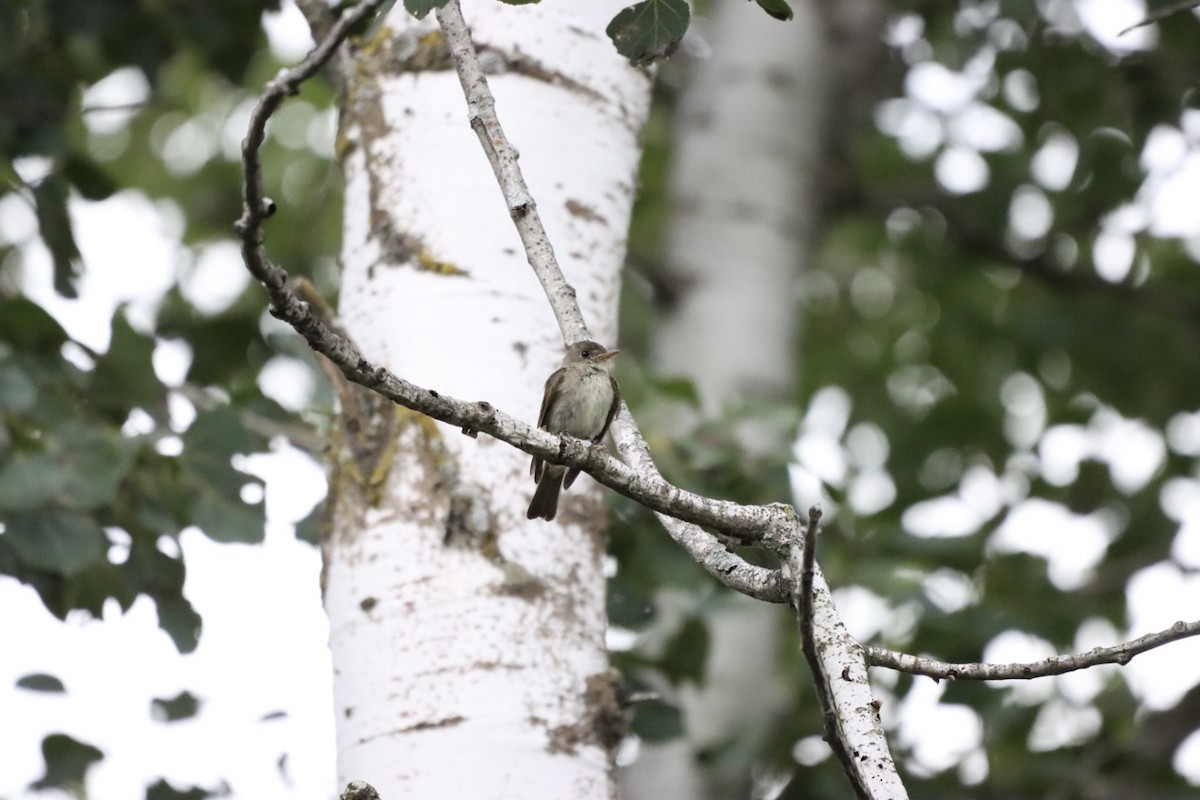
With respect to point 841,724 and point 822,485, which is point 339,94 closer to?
point 822,485

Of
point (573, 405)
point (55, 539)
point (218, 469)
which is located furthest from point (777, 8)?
point (55, 539)

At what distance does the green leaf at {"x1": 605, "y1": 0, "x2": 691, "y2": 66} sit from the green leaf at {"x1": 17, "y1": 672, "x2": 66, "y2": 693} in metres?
2.39

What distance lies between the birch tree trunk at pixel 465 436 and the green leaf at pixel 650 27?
0.76 m

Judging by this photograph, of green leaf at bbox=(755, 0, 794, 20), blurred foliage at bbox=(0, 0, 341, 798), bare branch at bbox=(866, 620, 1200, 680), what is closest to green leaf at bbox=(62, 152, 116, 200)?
blurred foliage at bbox=(0, 0, 341, 798)

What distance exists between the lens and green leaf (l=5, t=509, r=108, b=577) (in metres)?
2.92

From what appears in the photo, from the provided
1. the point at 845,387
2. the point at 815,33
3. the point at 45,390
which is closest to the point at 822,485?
the point at 45,390

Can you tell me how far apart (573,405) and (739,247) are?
217cm

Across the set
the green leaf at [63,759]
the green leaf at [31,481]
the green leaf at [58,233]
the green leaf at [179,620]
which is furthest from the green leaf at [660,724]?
the green leaf at [58,233]

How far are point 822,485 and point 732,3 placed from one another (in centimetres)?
276

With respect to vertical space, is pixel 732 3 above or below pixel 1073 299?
above

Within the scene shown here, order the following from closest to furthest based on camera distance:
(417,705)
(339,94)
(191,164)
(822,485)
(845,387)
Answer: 1. (417,705)
2. (339,94)
3. (822,485)
4. (845,387)
5. (191,164)

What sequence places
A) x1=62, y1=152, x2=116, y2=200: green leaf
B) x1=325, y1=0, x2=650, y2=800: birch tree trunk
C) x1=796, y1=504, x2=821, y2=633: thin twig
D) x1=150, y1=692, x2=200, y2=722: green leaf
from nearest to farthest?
x1=796, y1=504, x2=821, y2=633: thin twig
x1=325, y1=0, x2=650, y2=800: birch tree trunk
x1=150, y1=692, x2=200, y2=722: green leaf
x1=62, y1=152, x2=116, y2=200: green leaf

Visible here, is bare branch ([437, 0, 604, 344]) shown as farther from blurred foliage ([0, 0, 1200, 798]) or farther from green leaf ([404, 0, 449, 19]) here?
blurred foliage ([0, 0, 1200, 798])

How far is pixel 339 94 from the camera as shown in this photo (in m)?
3.05
